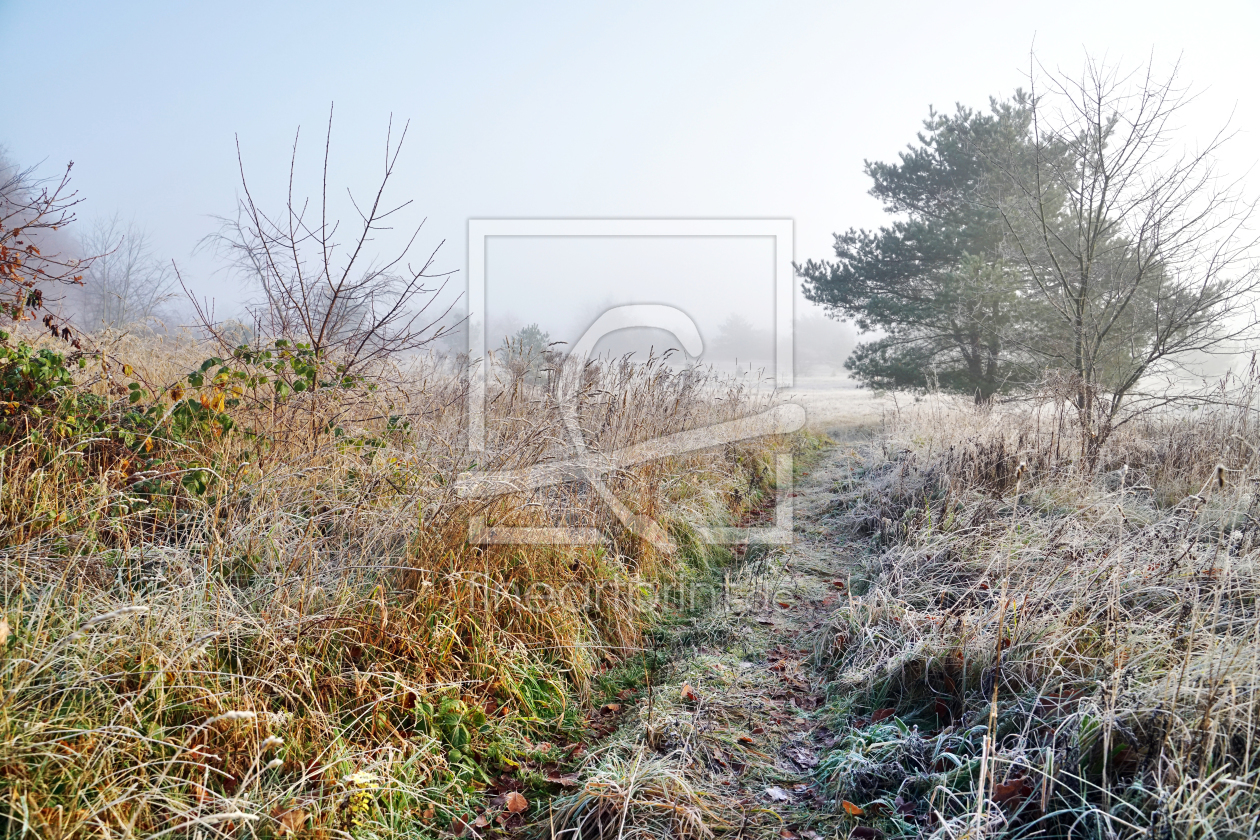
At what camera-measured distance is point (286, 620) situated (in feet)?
6.91

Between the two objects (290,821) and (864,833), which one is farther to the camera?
(864,833)

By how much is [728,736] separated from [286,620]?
5.73ft

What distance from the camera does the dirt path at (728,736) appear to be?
1963 mm

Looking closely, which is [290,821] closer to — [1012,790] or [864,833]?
[864,833]

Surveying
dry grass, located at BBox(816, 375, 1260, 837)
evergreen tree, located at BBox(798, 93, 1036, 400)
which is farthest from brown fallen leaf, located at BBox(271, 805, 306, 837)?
evergreen tree, located at BBox(798, 93, 1036, 400)

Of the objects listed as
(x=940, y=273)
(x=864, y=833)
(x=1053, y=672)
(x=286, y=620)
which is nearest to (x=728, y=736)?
(x=864, y=833)

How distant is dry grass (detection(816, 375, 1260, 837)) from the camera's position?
5.51 feet

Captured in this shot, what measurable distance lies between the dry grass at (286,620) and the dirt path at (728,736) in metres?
0.35

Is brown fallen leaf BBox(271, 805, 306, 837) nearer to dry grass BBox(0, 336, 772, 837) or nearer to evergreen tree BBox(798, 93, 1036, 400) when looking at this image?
dry grass BBox(0, 336, 772, 837)

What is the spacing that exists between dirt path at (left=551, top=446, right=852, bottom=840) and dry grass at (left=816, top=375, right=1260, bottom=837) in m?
0.16

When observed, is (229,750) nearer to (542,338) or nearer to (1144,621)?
(1144,621)

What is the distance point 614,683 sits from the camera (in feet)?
9.61

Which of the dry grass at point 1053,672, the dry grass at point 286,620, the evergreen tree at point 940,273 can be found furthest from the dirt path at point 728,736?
the evergreen tree at point 940,273

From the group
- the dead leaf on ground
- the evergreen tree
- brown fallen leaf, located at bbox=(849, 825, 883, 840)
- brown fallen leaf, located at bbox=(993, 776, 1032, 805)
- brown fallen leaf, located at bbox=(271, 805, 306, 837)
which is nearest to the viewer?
brown fallen leaf, located at bbox=(271, 805, 306, 837)
